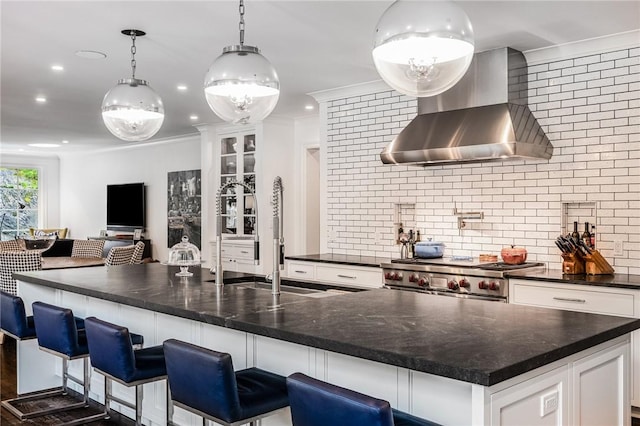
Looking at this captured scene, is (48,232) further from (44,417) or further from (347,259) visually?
(44,417)

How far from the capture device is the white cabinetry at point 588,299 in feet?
11.8

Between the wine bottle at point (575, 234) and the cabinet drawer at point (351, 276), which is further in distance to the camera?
the cabinet drawer at point (351, 276)

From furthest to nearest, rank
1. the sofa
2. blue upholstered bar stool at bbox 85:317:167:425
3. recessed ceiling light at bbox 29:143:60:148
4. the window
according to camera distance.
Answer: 1. the window
2. the sofa
3. recessed ceiling light at bbox 29:143:60:148
4. blue upholstered bar stool at bbox 85:317:167:425

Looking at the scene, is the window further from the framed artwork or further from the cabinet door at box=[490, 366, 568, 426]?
the cabinet door at box=[490, 366, 568, 426]

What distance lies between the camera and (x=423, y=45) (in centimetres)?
215

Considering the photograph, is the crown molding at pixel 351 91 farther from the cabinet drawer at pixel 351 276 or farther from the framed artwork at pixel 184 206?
the framed artwork at pixel 184 206

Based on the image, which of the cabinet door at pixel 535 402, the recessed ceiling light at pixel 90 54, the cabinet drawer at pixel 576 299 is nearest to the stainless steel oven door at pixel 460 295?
the cabinet drawer at pixel 576 299

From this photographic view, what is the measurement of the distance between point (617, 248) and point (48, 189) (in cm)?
1287

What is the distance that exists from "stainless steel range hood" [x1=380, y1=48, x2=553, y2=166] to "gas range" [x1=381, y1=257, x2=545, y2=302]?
0.84 m

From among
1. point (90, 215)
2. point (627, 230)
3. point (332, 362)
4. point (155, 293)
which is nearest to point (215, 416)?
point (332, 362)

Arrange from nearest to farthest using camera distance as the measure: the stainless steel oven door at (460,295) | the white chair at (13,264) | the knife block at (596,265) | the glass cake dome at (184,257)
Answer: the glass cake dome at (184,257) → the knife block at (596,265) → the stainless steel oven door at (460,295) → the white chair at (13,264)

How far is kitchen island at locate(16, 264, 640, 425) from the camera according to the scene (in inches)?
69.4

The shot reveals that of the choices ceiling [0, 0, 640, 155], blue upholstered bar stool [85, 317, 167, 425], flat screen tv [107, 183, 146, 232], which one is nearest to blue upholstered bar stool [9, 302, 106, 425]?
blue upholstered bar stool [85, 317, 167, 425]

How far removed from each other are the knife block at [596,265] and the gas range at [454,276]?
1.34ft
